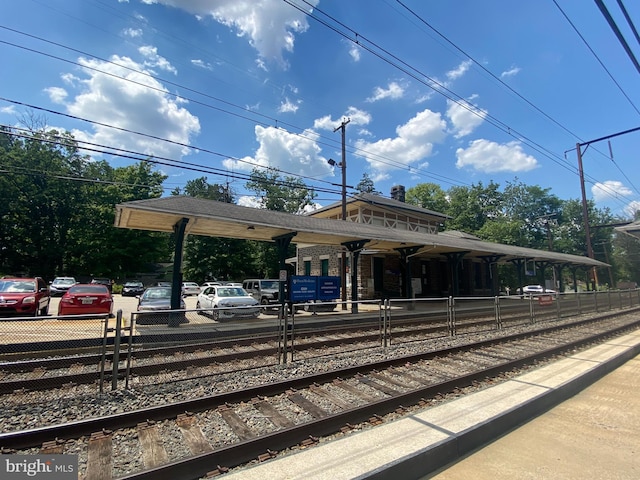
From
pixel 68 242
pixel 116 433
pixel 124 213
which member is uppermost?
pixel 68 242

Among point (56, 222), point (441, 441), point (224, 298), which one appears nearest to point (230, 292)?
point (224, 298)

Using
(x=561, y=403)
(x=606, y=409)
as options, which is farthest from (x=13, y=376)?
(x=606, y=409)

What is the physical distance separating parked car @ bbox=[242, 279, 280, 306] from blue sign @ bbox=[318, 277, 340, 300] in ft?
16.2

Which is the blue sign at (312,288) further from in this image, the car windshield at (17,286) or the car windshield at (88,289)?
the car windshield at (17,286)

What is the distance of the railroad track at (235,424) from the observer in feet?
11.6

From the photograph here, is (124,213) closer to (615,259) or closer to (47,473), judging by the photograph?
(47,473)

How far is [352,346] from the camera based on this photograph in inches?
373

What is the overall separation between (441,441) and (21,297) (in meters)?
13.7

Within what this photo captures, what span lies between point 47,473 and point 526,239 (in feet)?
229

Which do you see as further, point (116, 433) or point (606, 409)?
point (606, 409)

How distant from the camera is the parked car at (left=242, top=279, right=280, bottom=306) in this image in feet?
72.0

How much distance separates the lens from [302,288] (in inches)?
667
